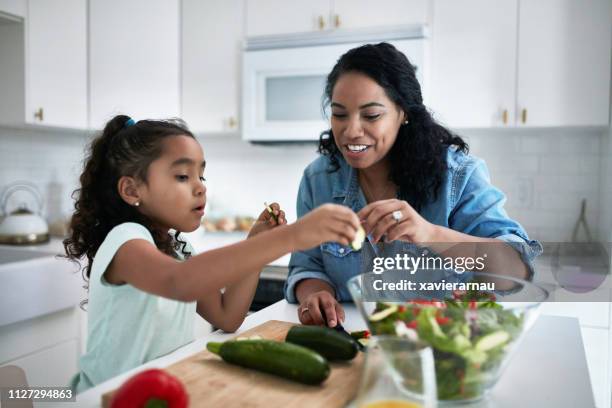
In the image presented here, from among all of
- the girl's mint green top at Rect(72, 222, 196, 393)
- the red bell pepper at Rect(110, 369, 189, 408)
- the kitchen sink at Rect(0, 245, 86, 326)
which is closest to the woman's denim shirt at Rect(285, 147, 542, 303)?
the girl's mint green top at Rect(72, 222, 196, 393)

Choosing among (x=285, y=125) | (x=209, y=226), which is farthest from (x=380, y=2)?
(x=209, y=226)

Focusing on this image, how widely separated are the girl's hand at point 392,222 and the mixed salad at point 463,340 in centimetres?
28

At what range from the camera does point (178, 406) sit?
2.23 ft

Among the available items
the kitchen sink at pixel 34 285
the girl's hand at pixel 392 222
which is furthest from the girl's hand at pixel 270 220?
the kitchen sink at pixel 34 285

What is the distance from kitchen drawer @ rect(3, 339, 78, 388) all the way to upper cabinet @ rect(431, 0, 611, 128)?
2.03 meters

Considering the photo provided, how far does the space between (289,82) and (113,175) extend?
187 cm

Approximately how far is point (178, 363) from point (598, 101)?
7.66ft

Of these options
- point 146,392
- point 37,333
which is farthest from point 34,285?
point 146,392

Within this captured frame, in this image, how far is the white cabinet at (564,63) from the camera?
2457 millimetres

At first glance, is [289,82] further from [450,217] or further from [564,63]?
[450,217]

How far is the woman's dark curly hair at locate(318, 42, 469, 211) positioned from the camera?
1405 mm

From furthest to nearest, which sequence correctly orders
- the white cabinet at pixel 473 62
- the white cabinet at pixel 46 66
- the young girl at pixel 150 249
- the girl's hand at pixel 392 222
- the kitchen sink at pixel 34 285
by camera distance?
the white cabinet at pixel 473 62, the white cabinet at pixel 46 66, the kitchen sink at pixel 34 285, the girl's hand at pixel 392 222, the young girl at pixel 150 249

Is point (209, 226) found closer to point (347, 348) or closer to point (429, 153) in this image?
point (429, 153)

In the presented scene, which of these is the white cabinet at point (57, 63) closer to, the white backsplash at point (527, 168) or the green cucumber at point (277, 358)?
the white backsplash at point (527, 168)
